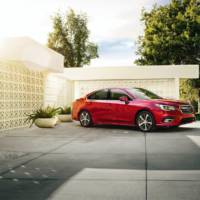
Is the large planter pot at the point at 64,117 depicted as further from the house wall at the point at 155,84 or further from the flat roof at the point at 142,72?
the house wall at the point at 155,84

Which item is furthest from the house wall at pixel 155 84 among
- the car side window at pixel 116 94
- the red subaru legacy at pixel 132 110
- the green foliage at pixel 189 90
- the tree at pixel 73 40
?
the tree at pixel 73 40

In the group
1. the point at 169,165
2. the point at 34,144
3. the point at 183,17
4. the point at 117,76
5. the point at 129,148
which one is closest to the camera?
the point at 169,165

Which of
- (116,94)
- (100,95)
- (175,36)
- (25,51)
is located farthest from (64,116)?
(175,36)

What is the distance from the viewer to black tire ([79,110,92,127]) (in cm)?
1579

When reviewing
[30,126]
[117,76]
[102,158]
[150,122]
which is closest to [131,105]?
[150,122]

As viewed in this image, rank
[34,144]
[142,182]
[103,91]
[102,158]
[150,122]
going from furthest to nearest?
[103,91] → [150,122] → [34,144] → [102,158] → [142,182]

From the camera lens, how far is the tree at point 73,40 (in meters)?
55.5

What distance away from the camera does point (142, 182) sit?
579 cm

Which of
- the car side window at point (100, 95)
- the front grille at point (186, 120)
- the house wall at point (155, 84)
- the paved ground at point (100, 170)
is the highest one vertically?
the house wall at point (155, 84)

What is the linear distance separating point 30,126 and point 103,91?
3.09 metres

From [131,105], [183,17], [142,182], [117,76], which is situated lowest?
[142,182]

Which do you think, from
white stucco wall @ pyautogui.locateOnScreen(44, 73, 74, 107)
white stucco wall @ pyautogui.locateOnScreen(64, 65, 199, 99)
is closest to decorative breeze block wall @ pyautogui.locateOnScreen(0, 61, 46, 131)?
white stucco wall @ pyautogui.locateOnScreen(44, 73, 74, 107)

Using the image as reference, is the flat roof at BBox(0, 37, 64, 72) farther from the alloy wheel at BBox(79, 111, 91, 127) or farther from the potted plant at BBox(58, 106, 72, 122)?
the potted plant at BBox(58, 106, 72, 122)

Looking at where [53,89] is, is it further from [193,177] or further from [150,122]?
[193,177]
